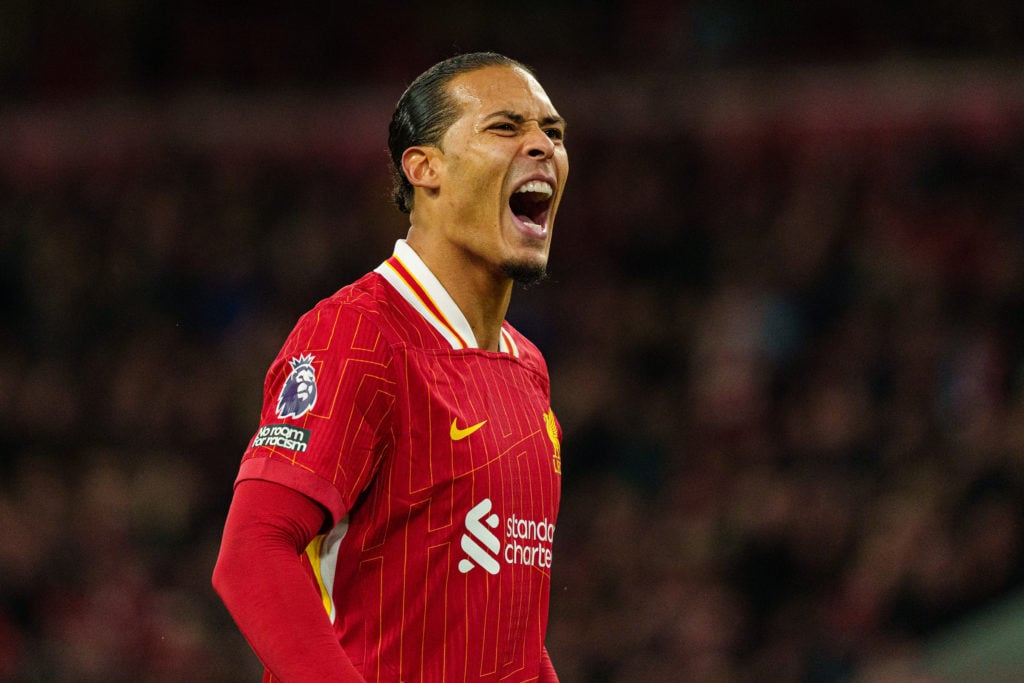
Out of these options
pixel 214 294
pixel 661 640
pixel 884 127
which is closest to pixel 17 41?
pixel 214 294

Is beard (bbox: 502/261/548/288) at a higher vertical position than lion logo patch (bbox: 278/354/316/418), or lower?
higher

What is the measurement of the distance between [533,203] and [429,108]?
0.31 meters

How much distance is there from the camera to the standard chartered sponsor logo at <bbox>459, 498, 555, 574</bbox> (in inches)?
105

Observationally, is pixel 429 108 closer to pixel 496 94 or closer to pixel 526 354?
pixel 496 94

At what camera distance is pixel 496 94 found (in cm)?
294

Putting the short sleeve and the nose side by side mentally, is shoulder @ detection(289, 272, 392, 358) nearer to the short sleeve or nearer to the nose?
the short sleeve

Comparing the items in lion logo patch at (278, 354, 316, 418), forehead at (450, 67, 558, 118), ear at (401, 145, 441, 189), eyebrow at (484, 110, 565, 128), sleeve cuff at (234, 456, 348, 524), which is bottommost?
sleeve cuff at (234, 456, 348, 524)

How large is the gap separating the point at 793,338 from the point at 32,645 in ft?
16.8

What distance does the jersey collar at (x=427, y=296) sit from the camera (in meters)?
2.84

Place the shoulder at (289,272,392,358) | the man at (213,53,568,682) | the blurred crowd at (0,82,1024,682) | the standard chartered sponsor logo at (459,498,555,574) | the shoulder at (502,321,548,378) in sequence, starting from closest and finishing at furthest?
the man at (213,53,568,682), the shoulder at (289,272,392,358), the standard chartered sponsor logo at (459,498,555,574), the shoulder at (502,321,548,378), the blurred crowd at (0,82,1024,682)

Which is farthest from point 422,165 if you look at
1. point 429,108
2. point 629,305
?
point 629,305

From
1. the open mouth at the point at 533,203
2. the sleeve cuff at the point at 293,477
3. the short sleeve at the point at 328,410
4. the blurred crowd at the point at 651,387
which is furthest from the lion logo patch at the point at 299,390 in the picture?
the blurred crowd at the point at 651,387

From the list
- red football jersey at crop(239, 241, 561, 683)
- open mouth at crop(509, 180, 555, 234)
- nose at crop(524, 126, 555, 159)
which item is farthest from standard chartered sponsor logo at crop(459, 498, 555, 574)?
nose at crop(524, 126, 555, 159)

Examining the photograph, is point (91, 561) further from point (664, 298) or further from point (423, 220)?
point (423, 220)
